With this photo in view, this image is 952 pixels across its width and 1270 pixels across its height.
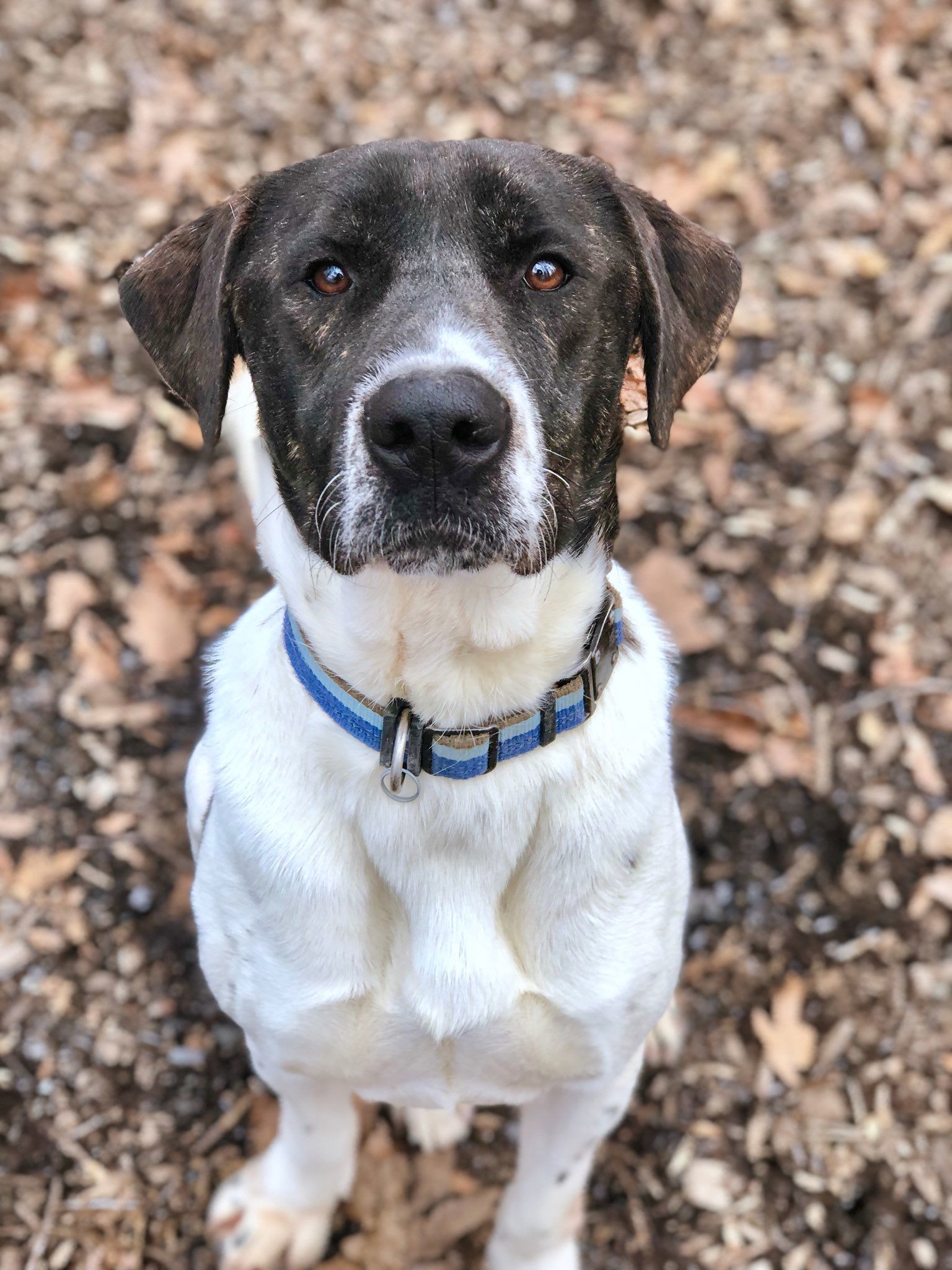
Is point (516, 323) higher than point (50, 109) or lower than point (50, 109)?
higher

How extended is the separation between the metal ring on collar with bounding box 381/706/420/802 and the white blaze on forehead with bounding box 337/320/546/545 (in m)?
0.35

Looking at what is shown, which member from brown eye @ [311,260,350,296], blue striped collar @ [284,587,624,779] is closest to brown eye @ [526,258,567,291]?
brown eye @ [311,260,350,296]

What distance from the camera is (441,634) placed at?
219 centimetres

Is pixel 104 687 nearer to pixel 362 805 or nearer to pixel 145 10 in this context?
pixel 362 805

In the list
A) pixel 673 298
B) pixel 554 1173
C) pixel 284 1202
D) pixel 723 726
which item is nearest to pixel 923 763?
pixel 723 726

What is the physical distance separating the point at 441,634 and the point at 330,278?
0.67m

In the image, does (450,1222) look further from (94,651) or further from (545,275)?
(545,275)

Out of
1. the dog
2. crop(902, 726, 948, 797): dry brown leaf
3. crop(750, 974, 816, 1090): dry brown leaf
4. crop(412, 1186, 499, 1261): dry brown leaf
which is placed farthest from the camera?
crop(902, 726, 948, 797): dry brown leaf

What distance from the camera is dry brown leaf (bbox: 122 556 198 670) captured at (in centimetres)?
407

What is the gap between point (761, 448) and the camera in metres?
4.60

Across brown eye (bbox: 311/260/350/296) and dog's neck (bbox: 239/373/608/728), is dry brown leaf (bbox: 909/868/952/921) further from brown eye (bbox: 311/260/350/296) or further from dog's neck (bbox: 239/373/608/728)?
brown eye (bbox: 311/260/350/296)

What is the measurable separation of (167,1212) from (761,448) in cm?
317

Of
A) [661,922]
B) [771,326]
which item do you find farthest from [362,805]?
[771,326]

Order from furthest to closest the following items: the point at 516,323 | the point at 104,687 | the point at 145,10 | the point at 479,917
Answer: the point at 145,10
the point at 104,687
the point at 479,917
the point at 516,323
